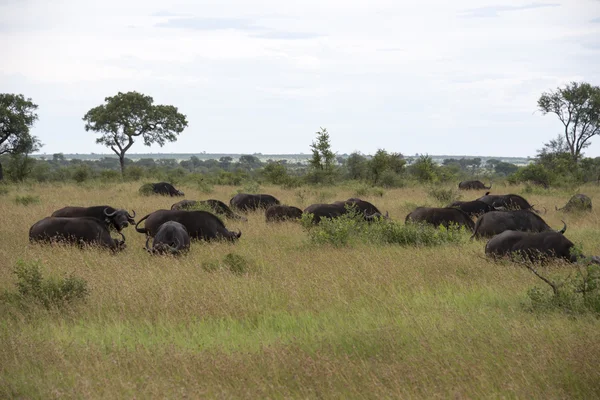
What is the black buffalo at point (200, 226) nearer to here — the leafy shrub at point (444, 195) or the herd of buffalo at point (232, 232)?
the herd of buffalo at point (232, 232)

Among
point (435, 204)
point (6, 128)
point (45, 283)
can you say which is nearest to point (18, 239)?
point (45, 283)

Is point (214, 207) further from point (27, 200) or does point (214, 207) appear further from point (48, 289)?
point (48, 289)

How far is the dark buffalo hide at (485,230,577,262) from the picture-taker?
9.31 metres

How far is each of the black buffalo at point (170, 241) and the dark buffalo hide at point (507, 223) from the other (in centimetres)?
618

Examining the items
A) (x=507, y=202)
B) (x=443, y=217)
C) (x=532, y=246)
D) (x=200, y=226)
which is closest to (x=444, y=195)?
(x=507, y=202)

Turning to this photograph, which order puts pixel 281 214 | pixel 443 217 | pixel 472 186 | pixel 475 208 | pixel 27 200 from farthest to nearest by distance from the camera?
pixel 472 186
pixel 27 200
pixel 475 208
pixel 281 214
pixel 443 217

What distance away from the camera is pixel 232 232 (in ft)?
41.4

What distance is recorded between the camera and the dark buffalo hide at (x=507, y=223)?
12516 millimetres

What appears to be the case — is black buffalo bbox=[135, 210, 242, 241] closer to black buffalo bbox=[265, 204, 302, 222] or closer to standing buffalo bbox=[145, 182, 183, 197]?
black buffalo bbox=[265, 204, 302, 222]

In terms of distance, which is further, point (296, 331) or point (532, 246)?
point (532, 246)

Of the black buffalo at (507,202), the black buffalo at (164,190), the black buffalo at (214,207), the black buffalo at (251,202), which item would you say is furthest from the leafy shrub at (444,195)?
the black buffalo at (164,190)

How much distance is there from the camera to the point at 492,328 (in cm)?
602

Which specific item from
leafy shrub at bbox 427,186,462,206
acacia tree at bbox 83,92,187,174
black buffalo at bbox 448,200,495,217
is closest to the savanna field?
black buffalo at bbox 448,200,495,217

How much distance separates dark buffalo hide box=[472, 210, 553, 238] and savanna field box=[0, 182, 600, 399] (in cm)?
205
